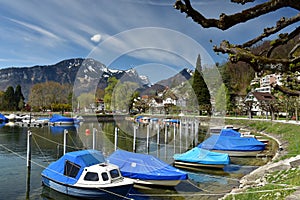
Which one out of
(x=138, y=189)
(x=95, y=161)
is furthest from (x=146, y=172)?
(x=95, y=161)

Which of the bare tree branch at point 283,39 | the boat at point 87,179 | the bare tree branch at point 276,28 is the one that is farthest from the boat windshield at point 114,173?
the bare tree branch at point 283,39

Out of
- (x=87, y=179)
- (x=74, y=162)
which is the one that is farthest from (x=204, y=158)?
(x=74, y=162)

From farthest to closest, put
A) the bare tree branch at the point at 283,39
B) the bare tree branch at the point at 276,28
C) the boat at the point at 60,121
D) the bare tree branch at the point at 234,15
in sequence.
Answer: the boat at the point at 60,121 < the bare tree branch at the point at 283,39 < the bare tree branch at the point at 276,28 < the bare tree branch at the point at 234,15

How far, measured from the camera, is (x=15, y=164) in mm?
18797

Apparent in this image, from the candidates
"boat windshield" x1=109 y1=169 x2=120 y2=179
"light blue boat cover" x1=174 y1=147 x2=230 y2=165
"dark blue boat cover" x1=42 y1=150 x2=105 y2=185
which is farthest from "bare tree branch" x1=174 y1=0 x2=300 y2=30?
"light blue boat cover" x1=174 y1=147 x2=230 y2=165

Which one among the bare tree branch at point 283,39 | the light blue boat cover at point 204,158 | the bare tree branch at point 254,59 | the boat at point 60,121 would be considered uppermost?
the bare tree branch at point 283,39

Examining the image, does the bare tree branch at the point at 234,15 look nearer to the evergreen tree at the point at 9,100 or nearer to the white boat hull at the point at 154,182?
the white boat hull at the point at 154,182

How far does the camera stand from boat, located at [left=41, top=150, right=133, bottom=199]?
11273 millimetres

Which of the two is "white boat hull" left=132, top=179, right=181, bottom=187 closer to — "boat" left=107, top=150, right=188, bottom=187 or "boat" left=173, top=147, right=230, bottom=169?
"boat" left=107, top=150, right=188, bottom=187

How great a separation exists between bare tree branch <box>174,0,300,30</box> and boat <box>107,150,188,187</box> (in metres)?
9.57

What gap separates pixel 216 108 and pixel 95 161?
675cm

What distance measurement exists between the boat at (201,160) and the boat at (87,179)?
6994 millimetres

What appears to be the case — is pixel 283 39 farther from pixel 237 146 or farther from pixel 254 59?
pixel 237 146

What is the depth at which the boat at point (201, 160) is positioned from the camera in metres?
17.5
